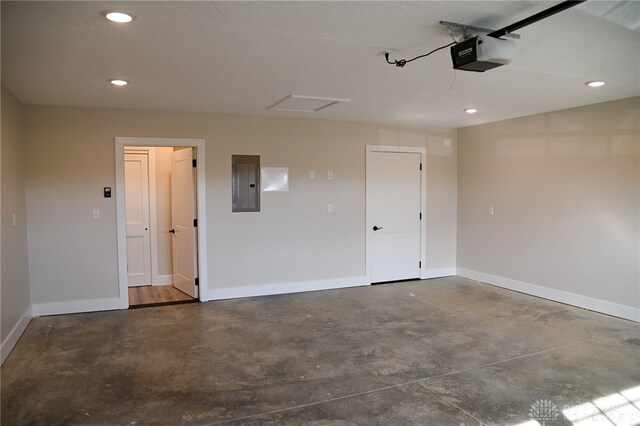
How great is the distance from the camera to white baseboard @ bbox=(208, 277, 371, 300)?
565 centimetres

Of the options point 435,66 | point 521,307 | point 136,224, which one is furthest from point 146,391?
point 521,307

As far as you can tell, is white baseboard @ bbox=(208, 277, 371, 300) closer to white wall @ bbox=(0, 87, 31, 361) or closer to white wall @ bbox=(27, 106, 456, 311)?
white wall @ bbox=(27, 106, 456, 311)

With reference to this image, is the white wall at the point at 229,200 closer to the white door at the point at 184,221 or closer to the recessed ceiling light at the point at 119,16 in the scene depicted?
the white door at the point at 184,221

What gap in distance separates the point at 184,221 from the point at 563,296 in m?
5.00

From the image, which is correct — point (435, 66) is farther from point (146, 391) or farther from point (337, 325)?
point (146, 391)

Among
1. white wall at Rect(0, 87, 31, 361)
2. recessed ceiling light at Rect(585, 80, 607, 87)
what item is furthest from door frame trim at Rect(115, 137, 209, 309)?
recessed ceiling light at Rect(585, 80, 607, 87)

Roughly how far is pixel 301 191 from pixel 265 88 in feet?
6.77

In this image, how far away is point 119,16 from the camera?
95.4 inches

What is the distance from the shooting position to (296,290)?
19.7 feet

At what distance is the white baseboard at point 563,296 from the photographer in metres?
4.74

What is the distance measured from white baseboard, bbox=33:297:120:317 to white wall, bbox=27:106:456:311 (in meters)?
0.05

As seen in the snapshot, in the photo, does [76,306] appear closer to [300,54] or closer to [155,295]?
[155,295]

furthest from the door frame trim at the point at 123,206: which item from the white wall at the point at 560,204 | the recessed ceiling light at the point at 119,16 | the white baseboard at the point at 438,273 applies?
the white wall at the point at 560,204

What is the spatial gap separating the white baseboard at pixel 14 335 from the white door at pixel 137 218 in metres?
1.78
